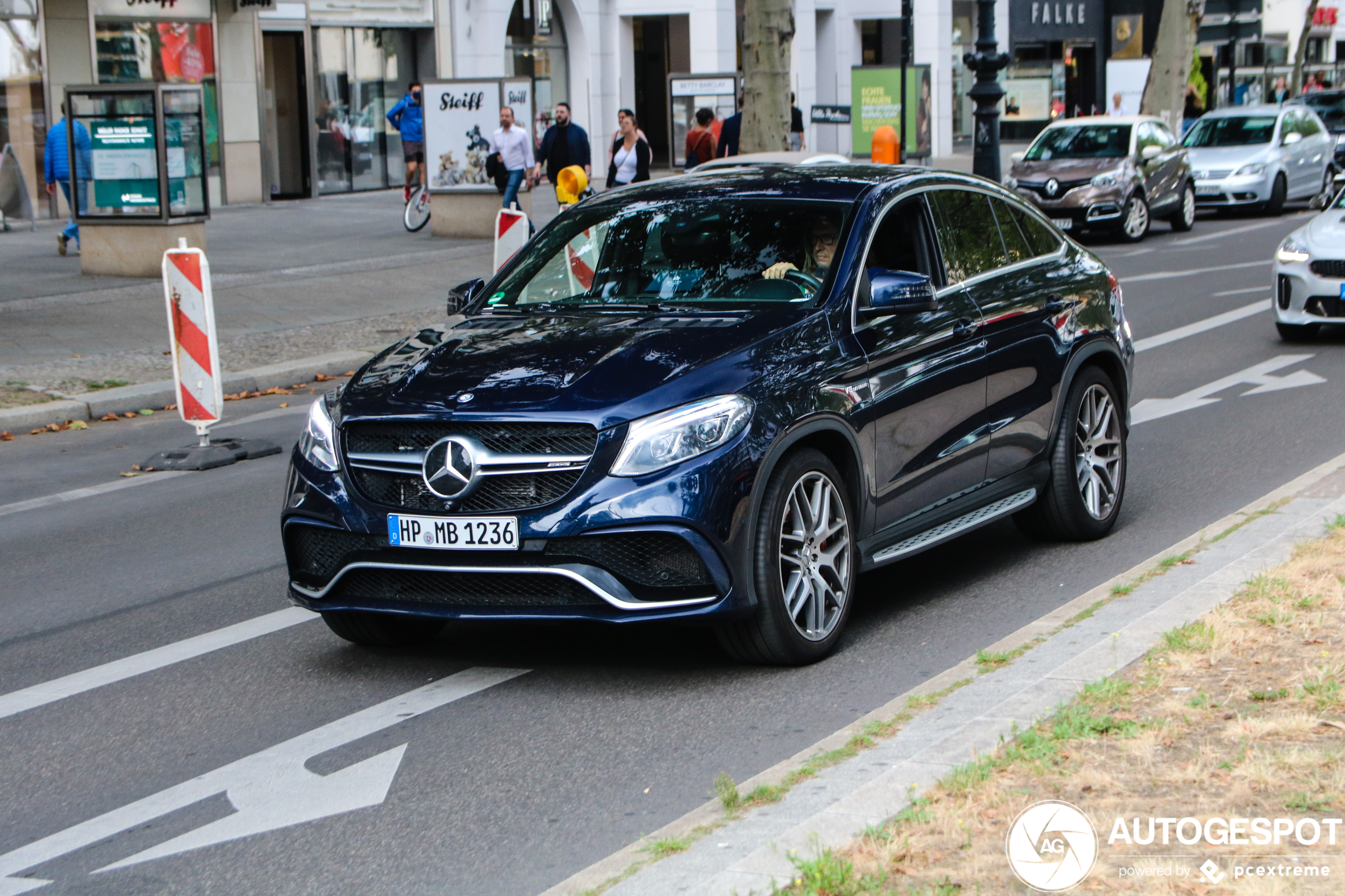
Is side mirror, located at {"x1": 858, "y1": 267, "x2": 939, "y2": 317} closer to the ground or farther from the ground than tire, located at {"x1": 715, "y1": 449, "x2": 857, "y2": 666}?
farther from the ground

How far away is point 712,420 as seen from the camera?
18.1ft

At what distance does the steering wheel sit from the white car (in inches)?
351

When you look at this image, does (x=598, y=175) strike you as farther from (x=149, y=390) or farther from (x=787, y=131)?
(x=149, y=390)

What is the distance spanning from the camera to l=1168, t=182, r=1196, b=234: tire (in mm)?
26641

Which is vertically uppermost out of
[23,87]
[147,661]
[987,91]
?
[23,87]

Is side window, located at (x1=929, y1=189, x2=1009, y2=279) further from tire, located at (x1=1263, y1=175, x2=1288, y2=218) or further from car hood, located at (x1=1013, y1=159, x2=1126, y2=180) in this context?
tire, located at (x1=1263, y1=175, x2=1288, y2=218)

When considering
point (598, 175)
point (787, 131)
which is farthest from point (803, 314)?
point (598, 175)

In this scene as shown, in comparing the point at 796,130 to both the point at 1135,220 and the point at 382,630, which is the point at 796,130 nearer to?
the point at 1135,220

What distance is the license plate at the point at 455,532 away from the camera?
5.47 m

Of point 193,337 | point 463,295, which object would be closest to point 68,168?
point 193,337

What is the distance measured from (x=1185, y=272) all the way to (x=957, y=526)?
14.6 metres

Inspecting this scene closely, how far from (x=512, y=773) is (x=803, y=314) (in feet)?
6.66

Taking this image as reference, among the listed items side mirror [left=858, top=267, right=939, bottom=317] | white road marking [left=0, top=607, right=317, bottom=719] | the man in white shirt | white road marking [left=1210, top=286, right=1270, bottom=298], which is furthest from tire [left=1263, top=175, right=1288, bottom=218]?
white road marking [left=0, top=607, right=317, bottom=719]

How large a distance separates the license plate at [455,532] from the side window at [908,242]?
2.01 metres
